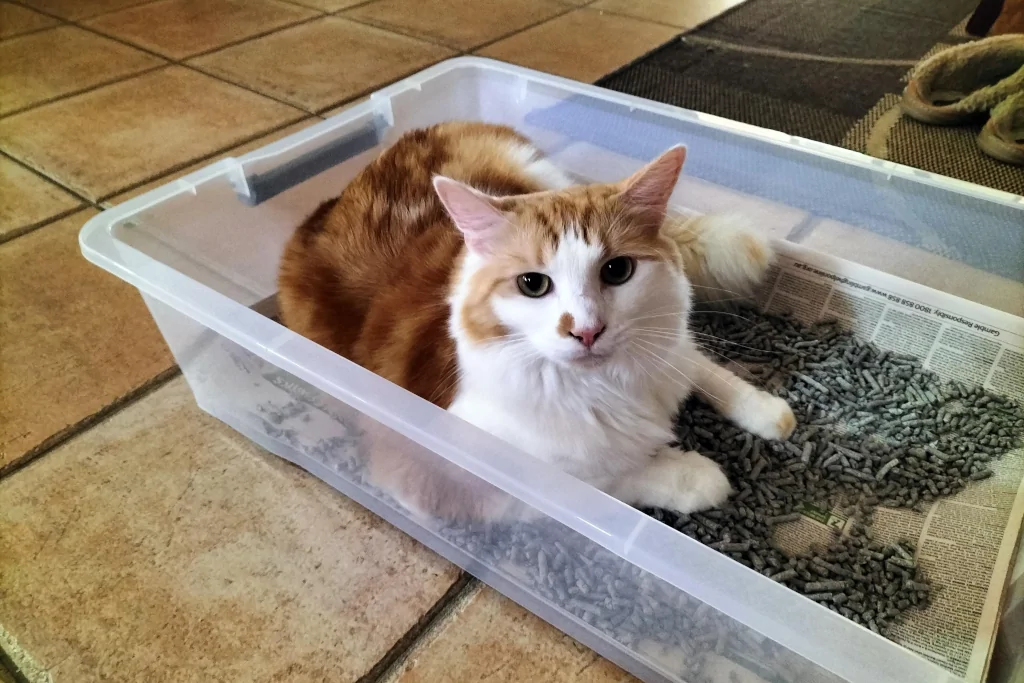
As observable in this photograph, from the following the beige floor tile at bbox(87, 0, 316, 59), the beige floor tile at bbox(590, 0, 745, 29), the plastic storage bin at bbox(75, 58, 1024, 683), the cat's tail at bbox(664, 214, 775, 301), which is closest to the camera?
the plastic storage bin at bbox(75, 58, 1024, 683)

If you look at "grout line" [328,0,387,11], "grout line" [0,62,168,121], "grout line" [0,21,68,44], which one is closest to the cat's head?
"grout line" [0,62,168,121]

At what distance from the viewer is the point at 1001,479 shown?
112 centimetres

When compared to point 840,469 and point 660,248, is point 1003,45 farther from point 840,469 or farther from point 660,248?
point 660,248

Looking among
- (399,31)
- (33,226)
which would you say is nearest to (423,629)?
(33,226)

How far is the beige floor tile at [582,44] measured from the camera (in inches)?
93.2

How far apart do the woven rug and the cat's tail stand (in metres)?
0.72

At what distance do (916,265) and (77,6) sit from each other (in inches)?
126

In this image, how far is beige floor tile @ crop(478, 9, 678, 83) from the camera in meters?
2.37

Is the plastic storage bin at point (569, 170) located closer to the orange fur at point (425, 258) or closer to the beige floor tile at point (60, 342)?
the orange fur at point (425, 258)

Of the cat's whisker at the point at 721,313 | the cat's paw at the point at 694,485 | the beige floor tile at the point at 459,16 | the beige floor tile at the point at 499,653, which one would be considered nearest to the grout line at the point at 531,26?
the beige floor tile at the point at 459,16

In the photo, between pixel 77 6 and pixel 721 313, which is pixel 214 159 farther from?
pixel 77 6

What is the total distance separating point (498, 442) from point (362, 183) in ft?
1.97

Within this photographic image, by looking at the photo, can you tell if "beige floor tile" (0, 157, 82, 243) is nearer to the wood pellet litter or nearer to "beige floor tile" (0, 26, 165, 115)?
"beige floor tile" (0, 26, 165, 115)

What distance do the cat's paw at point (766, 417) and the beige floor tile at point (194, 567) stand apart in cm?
54
